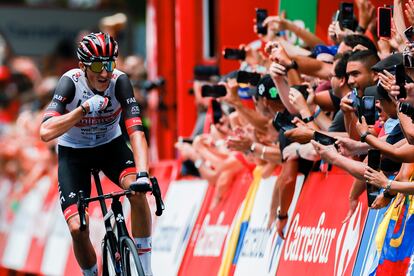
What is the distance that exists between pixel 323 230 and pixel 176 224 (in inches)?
189

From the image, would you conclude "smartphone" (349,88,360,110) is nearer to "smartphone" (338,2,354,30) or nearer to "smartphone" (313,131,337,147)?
"smartphone" (313,131,337,147)

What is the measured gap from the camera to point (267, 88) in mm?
14016

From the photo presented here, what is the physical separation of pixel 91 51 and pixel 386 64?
8.66 feet

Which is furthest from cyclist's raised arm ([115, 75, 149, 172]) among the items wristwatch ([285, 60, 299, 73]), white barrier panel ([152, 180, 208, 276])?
white barrier panel ([152, 180, 208, 276])

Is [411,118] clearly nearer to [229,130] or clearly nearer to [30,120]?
[229,130]

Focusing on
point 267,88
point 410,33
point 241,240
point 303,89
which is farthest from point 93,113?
point 410,33

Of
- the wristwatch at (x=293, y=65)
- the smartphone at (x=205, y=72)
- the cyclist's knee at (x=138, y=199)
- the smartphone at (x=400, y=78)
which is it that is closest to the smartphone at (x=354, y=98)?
the smartphone at (x=400, y=78)

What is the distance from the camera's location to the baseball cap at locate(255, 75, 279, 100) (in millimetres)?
14000

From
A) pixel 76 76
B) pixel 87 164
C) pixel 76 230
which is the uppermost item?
pixel 76 76

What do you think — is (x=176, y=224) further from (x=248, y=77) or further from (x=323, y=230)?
(x=323, y=230)

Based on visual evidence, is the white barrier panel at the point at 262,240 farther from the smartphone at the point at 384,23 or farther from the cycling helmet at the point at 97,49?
the cycling helmet at the point at 97,49

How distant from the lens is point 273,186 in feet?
47.3

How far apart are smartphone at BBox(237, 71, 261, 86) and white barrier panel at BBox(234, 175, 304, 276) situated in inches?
38.5

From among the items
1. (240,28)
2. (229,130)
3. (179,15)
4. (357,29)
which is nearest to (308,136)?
(357,29)
